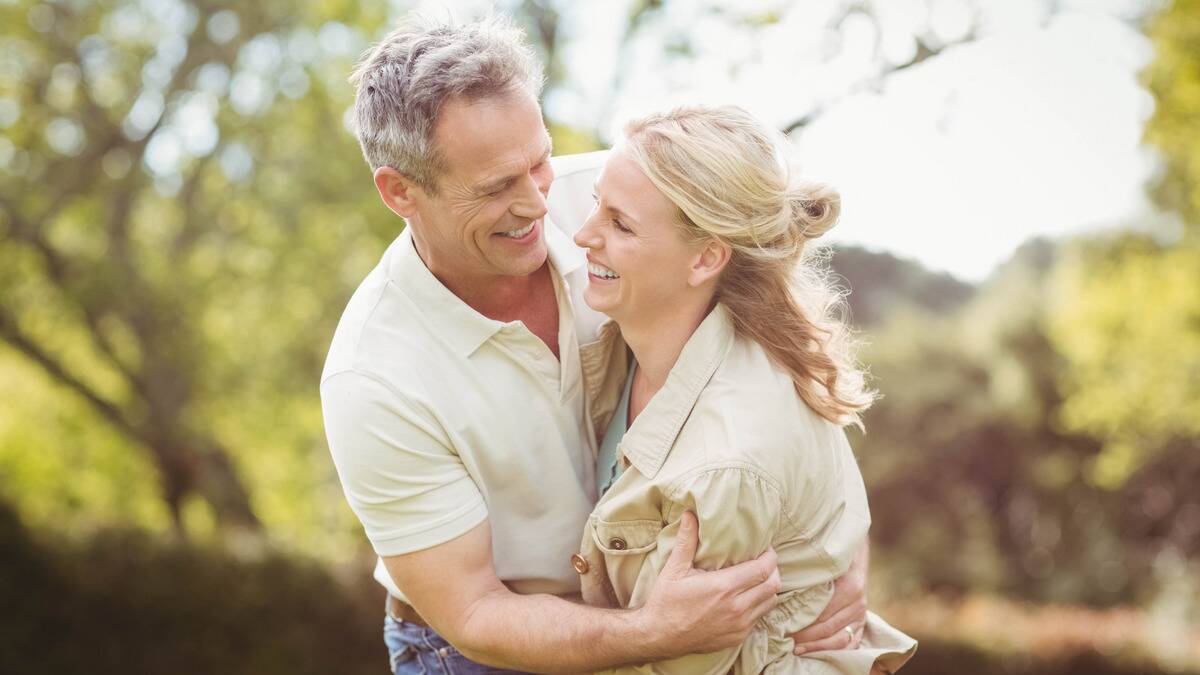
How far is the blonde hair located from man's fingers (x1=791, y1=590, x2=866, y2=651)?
435 mm

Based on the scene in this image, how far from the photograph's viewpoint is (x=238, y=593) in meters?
8.89

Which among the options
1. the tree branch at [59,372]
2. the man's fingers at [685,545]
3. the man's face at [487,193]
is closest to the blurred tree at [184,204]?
the tree branch at [59,372]

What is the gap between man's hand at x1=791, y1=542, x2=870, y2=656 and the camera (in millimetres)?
2637

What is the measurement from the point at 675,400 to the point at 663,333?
187 mm

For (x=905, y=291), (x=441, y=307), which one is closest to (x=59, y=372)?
(x=441, y=307)

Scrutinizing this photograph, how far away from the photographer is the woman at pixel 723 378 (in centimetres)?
244

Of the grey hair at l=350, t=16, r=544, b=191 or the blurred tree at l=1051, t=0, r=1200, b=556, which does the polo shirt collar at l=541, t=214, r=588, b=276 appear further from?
the blurred tree at l=1051, t=0, r=1200, b=556

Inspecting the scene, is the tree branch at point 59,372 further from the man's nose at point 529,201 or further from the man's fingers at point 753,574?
the man's fingers at point 753,574

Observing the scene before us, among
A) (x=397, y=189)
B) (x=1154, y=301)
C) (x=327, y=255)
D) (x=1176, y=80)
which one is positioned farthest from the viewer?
(x=1154, y=301)

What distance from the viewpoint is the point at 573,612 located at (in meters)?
2.53

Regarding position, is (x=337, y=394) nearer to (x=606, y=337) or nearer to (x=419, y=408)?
(x=419, y=408)

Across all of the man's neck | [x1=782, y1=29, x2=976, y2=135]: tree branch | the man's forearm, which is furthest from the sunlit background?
the man's forearm

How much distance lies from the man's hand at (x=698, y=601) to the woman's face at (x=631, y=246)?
19.9 inches

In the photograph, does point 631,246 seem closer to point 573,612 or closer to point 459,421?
point 459,421
